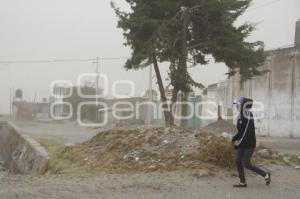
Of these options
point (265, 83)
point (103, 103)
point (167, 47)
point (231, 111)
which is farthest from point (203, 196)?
point (103, 103)

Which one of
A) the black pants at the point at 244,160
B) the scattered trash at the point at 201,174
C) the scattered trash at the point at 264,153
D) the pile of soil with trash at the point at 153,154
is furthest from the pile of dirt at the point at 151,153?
the black pants at the point at 244,160

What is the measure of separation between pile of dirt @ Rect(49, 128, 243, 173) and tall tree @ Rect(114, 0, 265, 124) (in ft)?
19.0

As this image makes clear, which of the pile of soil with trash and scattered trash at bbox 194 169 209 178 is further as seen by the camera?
the pile of soil with trash

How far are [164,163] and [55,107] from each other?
7159cm

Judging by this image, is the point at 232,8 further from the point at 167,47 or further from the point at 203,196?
the point at 203,196

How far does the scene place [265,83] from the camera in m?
32.2

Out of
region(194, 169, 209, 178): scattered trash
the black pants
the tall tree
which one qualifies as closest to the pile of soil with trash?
region(194, 169, 209, 178): scattered trash

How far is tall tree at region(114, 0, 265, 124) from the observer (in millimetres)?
20094

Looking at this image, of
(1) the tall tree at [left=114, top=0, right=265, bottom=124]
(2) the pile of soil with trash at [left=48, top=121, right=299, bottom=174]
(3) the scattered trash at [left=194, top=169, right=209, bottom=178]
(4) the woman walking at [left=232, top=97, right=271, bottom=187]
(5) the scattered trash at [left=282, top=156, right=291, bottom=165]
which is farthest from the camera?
(1) the tall tree at [left=114, top=0, right=265, bottom=124]

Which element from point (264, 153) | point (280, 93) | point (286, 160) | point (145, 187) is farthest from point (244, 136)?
point (280, 93)

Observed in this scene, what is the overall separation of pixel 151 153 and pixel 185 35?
9.62 m

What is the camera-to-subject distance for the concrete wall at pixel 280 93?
97.3 ft

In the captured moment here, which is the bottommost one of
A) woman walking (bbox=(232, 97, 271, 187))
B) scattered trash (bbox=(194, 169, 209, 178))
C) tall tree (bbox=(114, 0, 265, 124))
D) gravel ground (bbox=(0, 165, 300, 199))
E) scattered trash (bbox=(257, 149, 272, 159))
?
gravel ground (bbox=(0, 165, 300, 199))

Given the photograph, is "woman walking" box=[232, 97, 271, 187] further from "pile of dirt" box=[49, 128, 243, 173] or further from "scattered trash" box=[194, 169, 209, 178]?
"pile of dirt" box=[49, 128, 243, 173]
